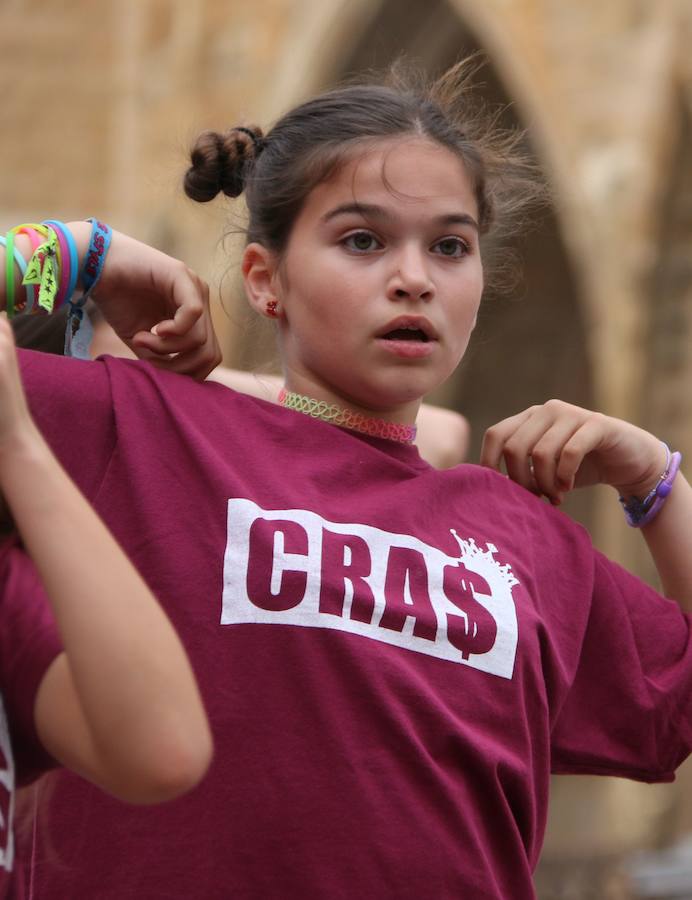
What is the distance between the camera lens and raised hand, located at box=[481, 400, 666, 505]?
1.76m

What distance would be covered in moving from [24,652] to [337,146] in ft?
2.09

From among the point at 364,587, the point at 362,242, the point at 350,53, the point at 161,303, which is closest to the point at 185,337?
the point at 161,303

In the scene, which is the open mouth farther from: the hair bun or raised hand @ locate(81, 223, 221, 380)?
the hair bun

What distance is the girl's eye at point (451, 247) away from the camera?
5.44ft

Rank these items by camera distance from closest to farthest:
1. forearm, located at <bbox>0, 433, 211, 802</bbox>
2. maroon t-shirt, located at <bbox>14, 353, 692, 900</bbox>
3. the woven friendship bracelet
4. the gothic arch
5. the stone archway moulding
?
forearm, located at <bbox>0, 433, 211, 802</bbox>
maroon t-shirt, located at <bbox>14, 353, 692, 900</bbox>
the woven friendship bracelet
the stone archway moulding
the gothic arch

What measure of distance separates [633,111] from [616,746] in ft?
18.3

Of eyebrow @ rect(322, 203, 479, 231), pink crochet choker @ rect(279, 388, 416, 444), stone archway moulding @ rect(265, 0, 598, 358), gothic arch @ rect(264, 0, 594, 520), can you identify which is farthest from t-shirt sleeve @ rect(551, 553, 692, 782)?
stone archway moulding @ rect(265, 0, 598, 358)

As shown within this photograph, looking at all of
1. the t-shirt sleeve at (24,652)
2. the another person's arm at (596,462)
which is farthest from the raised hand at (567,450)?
the t-shirt sleeve at (24,652)

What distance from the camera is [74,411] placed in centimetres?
150

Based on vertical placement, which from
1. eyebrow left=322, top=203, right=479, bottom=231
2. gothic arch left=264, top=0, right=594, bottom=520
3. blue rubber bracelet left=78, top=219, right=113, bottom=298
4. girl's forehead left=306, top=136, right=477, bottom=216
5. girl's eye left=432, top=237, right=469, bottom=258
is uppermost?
Result: girl's forehead left=306, top=136, right=477, bottom=216

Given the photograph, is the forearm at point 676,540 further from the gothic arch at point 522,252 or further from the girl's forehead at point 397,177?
the gothic arch at point 522,252

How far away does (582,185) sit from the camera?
23.3 ft

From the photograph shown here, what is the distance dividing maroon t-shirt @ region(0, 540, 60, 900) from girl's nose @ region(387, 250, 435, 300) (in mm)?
457

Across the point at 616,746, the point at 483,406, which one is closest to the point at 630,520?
the point at 616,746
